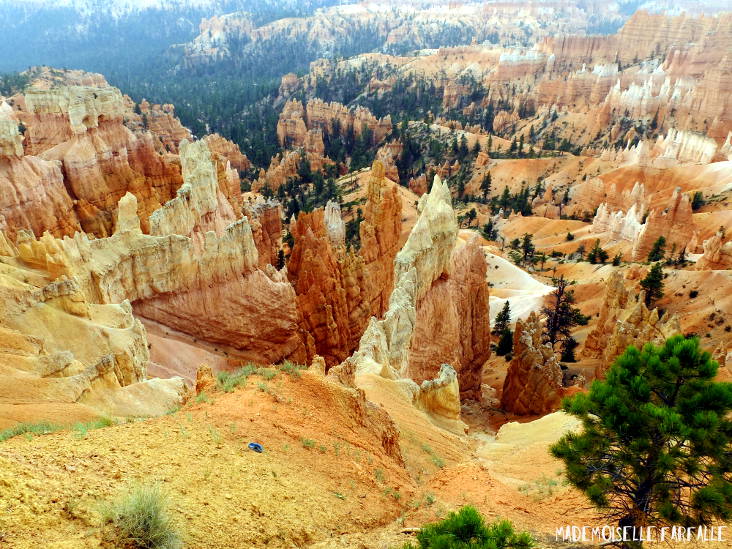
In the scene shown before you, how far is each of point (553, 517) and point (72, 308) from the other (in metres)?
12.4

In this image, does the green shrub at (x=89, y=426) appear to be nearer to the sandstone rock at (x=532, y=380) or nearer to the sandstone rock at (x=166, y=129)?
the sandstone rock at (x=532, y=380)

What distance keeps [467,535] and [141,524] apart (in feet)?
9.89

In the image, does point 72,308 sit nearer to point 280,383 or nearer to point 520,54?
point 280,383

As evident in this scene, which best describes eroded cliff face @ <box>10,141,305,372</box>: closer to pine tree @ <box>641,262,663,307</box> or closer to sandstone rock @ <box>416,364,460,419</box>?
sandstone rock @ <box>416,364,460,419</box>

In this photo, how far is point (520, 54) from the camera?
131 m

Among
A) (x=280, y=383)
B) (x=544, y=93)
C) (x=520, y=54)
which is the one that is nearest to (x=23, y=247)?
(x=280, y=383)

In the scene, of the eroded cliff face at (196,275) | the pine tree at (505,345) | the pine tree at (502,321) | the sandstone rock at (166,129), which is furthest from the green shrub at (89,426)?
the sandstone rock at (166,129)

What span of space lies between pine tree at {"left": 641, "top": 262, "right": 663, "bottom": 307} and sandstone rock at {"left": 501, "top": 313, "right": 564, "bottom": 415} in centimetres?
1142

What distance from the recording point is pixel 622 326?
25.1 metres

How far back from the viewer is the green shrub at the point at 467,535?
4617 millimetres

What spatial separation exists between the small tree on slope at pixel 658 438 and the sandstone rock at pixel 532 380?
675 inches

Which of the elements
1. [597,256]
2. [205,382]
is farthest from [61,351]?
[597,256]

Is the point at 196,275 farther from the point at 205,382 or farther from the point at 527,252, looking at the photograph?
the point at 527,252

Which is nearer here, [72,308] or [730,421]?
[730,421]
